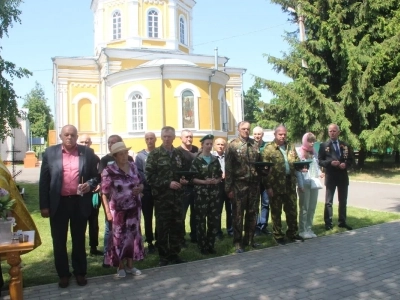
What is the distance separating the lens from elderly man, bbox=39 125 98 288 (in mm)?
4718

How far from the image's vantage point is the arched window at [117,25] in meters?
29.9

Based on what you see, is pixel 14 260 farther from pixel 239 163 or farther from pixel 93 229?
pixel 239 163

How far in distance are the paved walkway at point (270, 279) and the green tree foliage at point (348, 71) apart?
1446 centimetres

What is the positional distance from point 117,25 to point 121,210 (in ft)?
90.7

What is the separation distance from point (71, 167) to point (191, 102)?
19.9 m

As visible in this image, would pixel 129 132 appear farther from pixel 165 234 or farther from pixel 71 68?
pixel 165 234

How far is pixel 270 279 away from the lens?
485 cm

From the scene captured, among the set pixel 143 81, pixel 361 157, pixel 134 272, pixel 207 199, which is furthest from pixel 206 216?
pixel 143 81

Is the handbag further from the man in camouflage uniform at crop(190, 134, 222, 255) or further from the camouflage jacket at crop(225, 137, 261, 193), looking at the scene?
the man in camouflage uniform at crop(190, 134, 222, 255)

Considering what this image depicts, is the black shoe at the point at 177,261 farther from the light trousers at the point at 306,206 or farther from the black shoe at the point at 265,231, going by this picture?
the light trousers at the point at 306,206

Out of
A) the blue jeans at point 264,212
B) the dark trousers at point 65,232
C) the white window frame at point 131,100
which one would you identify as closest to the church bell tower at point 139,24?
the white window frame at point 131,100

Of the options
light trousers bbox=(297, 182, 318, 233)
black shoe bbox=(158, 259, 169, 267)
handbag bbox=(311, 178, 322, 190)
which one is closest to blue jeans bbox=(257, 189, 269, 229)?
light trousers bbox=(297, 182, 318, 233)

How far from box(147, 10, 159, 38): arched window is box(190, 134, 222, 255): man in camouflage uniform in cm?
2564

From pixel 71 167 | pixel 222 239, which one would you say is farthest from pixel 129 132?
pixel 71 167
